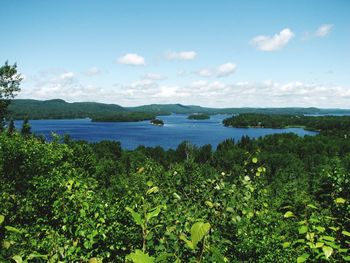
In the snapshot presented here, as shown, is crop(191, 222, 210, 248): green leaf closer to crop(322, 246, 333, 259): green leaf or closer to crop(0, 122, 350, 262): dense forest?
crop(0, 122, 350, 262): dense forest

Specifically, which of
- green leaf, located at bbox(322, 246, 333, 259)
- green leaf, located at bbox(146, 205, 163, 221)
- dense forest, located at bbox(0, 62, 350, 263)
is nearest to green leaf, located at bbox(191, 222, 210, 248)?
dense forest, located at bbox(0, 62, 350, 263)

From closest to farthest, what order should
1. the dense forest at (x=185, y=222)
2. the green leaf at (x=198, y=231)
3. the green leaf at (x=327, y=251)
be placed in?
the green leaf at (x=198, y=231)
the green leaf at (x=327, y=251)
the dense forest at (x=185, y=222)

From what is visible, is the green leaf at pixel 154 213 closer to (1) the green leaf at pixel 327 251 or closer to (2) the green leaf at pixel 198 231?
(2) the green leaf at pixel 198 231

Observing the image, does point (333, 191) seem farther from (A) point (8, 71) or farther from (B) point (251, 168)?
(A) point (8, 71)

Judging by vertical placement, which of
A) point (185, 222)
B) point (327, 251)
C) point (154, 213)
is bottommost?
point (185, 222)

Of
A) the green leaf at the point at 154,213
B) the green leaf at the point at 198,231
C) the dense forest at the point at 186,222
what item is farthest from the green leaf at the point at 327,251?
the green leaf at the point at 154,213

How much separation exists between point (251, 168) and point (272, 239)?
3.31m

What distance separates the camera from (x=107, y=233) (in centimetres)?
527

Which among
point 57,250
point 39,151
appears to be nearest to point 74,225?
point 57,250

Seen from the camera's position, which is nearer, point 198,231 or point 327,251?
point 198,231

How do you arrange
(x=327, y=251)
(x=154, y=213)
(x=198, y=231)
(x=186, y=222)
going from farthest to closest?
(x=186, y=222) → (x=154, y=213) → (x=327, y=251) → (x=198, y=231)

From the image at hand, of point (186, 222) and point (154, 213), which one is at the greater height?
point (154, 213)

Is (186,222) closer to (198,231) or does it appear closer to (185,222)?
(185,222)

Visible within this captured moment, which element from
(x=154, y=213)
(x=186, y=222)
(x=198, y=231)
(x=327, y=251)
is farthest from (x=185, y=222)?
(x=198, y=231)
